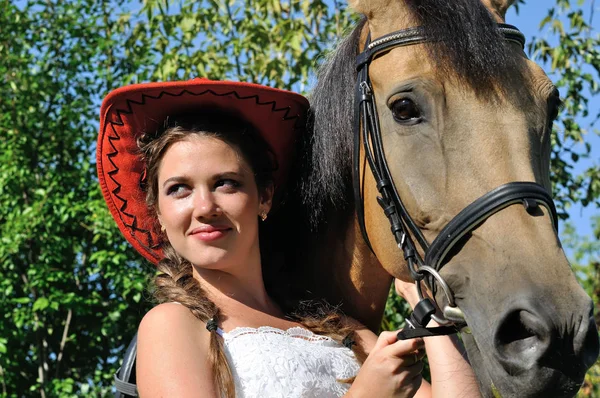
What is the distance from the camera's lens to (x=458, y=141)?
203cm

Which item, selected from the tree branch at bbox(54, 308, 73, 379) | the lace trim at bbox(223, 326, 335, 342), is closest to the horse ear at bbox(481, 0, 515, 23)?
the lace trim at bbox(223, 326, 335, 342)

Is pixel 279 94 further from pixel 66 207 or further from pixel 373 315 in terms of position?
pixel 66 207

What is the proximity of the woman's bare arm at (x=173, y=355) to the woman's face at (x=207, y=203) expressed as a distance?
0.21 metres

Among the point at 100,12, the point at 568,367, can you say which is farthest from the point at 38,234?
the point at 568,367

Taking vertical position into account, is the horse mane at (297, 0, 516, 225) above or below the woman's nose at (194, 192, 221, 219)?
above

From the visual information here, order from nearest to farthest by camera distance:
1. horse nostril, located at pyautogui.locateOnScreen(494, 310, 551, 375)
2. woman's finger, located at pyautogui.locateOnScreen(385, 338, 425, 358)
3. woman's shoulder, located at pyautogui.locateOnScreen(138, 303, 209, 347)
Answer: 1. horse nostril, located at pyautogui.locateOnScreen(494, 310, 551, 375)
2. woman's finger, located at pyautogui.locateOnScreen(385, 338, 425, 358)
3. woman's shoulder, located at pyautogui.locateOnScreen(138, 303, 209, 347)

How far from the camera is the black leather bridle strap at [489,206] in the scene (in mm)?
1877

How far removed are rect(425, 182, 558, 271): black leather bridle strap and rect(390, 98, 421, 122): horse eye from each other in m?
0.33

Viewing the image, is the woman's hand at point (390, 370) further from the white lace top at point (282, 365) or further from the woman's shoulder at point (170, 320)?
the woman's shoulder at point (170, 320)

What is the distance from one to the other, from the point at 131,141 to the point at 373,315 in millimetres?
997

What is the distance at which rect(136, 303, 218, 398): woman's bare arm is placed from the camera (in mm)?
2176

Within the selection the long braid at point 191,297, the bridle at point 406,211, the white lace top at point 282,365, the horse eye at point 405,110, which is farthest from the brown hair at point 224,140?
the horse eye at point 405,110

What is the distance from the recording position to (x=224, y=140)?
2.54 metres

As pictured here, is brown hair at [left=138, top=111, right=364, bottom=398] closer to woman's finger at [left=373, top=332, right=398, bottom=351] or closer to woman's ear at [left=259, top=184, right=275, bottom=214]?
woman's ear at [left=259, top=184, right=275, bottom=214]
